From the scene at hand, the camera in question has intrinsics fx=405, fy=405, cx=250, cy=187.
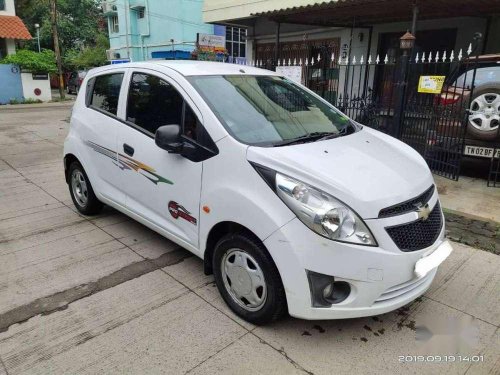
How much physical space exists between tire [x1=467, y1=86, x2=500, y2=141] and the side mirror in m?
4.77

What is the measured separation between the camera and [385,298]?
257 centimetres

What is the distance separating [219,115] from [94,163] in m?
2.02

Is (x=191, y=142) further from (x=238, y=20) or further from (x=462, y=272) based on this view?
(x=238, y=20)

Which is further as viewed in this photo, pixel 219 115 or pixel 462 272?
pixel 462 272

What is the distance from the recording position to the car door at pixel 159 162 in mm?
3193

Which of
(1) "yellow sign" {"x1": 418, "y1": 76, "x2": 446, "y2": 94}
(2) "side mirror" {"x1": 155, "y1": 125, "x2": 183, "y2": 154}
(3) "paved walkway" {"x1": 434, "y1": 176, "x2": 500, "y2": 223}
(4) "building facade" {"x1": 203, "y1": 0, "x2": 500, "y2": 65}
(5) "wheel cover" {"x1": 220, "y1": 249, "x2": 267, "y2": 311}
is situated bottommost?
(3) "paved walkway" {"x1": 434, "y1": 176, "x2": 500, "y2": 223}

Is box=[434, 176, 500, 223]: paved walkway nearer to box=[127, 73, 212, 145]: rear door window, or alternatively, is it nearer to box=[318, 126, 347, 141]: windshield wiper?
box=[318, 126, 347, 141]: windshield wiper

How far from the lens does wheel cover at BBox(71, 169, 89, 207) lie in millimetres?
4797

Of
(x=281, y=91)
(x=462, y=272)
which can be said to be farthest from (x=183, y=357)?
(x=462, y=272)

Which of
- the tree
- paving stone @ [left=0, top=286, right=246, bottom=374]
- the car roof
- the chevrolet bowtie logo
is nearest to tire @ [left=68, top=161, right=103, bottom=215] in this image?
the car roof

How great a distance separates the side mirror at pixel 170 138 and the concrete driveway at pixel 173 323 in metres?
1.18

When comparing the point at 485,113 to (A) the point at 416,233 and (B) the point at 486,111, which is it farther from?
(A) the point at 416,233

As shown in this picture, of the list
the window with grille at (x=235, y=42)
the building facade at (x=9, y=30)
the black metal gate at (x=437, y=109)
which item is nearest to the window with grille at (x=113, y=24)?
the window with grille at (x=235, y=42)

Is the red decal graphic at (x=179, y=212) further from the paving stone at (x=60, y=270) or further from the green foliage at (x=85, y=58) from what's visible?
the green foliage at (x=85, y=58)
